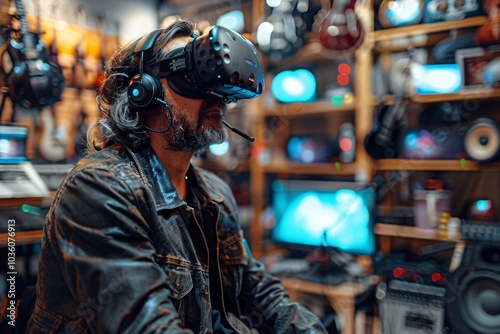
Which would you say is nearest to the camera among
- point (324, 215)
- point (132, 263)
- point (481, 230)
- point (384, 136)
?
point (132, 263)

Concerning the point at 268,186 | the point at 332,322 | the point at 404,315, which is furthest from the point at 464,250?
the point at 268,186

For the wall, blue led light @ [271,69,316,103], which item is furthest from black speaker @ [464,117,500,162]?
the wall

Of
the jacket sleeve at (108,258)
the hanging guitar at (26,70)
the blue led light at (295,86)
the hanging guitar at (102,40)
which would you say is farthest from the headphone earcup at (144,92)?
the blue led light at (295,86)

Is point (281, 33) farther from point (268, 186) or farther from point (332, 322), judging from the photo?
point (332, 322)

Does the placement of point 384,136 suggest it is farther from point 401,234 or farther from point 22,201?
point 22,201

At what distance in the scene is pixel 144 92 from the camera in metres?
1.25

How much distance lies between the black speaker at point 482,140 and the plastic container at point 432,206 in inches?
9.7

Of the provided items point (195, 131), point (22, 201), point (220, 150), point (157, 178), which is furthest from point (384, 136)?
point (22, 201)

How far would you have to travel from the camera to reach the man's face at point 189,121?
52.0 inches

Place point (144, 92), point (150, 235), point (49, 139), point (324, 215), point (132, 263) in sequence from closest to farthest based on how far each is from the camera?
1. point (132, 263)
2. point (150, 235)
3. point (144, 92)
4. point (49, 139)
5. point (324, 215)

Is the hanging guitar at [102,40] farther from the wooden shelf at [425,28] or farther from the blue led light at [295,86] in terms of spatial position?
the wooden shelf at [425,28]

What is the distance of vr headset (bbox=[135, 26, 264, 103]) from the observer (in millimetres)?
1195

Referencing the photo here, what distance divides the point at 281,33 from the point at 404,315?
5.72ft

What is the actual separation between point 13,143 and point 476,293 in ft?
6.73
